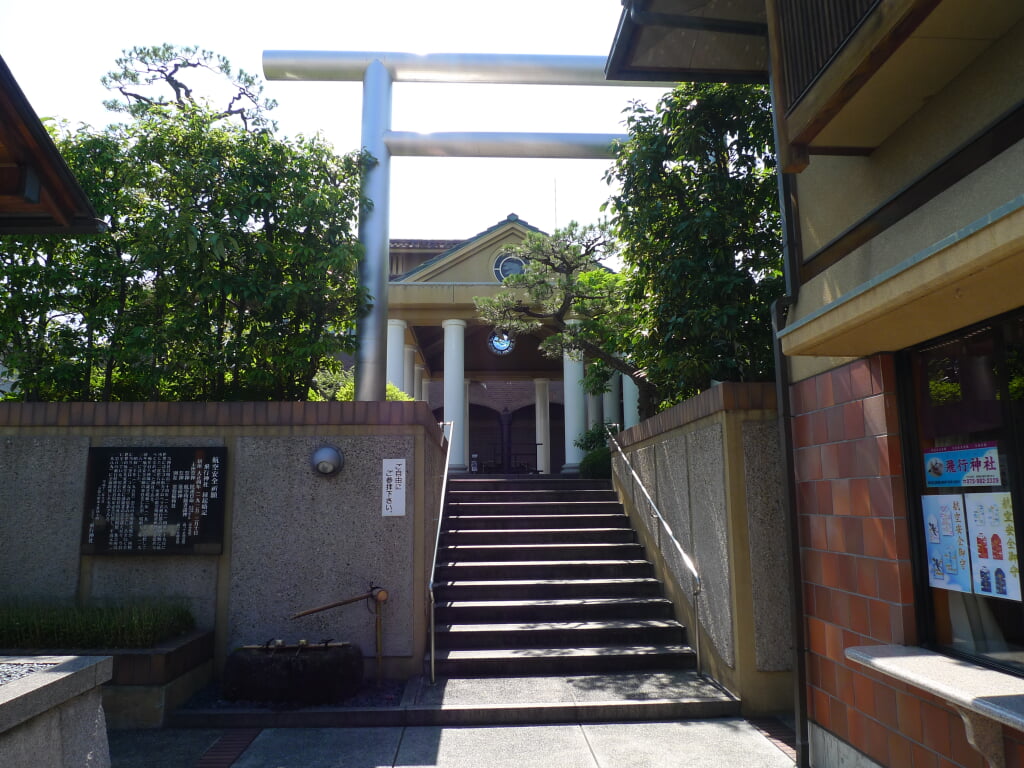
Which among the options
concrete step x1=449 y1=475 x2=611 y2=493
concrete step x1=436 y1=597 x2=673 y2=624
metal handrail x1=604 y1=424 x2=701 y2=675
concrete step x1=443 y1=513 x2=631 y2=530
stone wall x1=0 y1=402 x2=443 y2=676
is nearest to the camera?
metal handrail x1=604 y1=424 x2=701 y2=675

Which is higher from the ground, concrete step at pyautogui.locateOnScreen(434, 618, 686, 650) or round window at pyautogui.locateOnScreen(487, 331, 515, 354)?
round window at pyautogui.locateOnScreen(487, 331, 515, 354)

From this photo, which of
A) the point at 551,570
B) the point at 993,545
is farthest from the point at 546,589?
the point at 993,545

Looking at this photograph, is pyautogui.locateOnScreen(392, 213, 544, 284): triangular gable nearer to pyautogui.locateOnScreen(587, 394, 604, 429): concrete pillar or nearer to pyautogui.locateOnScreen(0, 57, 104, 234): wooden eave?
pyautogui.locateOnScreen(587, 394, 604, 429): concrete pillar

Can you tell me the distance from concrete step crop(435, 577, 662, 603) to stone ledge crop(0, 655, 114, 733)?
433cm

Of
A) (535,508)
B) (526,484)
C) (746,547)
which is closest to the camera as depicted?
(746,547)

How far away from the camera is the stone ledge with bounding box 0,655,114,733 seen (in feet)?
9.87

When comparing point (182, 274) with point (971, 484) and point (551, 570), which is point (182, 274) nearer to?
point (551, 570)

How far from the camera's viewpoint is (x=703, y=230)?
22.4ft

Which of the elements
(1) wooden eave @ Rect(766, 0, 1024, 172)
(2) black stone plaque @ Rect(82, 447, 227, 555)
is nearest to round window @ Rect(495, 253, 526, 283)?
(2) black stone plaque @ Rect(82, 447, 227, 555)

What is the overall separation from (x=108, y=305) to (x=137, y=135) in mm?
1794

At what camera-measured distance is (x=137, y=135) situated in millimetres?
7535

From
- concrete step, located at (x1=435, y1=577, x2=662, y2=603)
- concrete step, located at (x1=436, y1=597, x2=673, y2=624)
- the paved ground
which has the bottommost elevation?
the paved ground

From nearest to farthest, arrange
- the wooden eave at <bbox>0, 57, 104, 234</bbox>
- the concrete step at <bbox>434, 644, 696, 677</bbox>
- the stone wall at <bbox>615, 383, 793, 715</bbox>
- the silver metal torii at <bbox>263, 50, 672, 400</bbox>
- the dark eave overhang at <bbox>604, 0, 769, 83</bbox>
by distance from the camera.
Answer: the wooden eave at <bbox>0, 57, 104, 234</bbox> → the dark eave overhang at <bbox>604, 0, 769, 83</bbox> → the stone wall at <bbox>615, 383, 793, 715</bbox> → the concrete step at <bbox>434, 644, 696, 677</bbox> → the silver metal torii at <bbox>263, 50, 672, 400</bbox>

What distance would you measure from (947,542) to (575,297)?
7193 mm
